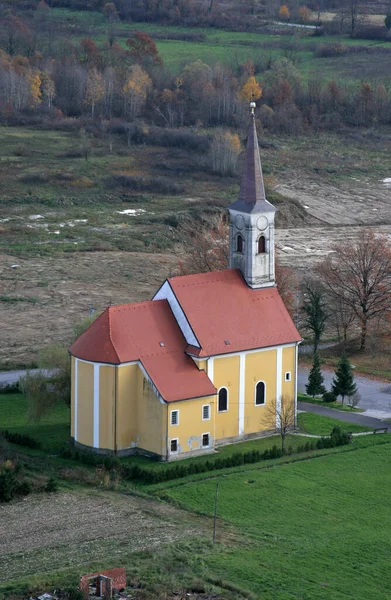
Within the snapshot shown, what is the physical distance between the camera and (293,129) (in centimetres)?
12862

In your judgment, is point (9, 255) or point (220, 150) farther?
point (220, 150)

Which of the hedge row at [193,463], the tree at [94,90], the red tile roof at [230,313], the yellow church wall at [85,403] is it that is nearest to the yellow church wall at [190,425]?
the hedge row at [193,463]

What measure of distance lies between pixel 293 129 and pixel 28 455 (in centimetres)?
7701

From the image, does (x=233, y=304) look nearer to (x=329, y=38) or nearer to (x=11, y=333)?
(x=11, y=333)

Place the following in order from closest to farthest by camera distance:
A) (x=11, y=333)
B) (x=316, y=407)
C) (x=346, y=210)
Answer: (x=316, y=407) → (x=11, y=333) → (x=346, y=210)

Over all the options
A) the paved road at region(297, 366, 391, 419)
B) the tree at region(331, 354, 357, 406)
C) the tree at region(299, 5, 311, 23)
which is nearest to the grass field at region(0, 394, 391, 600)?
the paved road at region(297, 366, 391, 419)

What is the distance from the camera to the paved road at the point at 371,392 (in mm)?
63688

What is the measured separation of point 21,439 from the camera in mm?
58219

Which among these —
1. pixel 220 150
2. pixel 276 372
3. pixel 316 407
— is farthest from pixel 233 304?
pixel 220 150

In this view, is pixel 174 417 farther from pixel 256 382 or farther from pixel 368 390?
pixel 368 390

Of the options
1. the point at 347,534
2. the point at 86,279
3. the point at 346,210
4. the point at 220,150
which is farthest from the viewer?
the point at 220,150

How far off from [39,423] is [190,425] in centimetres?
778

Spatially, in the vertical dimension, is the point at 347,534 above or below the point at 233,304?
below

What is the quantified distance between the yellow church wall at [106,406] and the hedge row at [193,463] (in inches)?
30.5
